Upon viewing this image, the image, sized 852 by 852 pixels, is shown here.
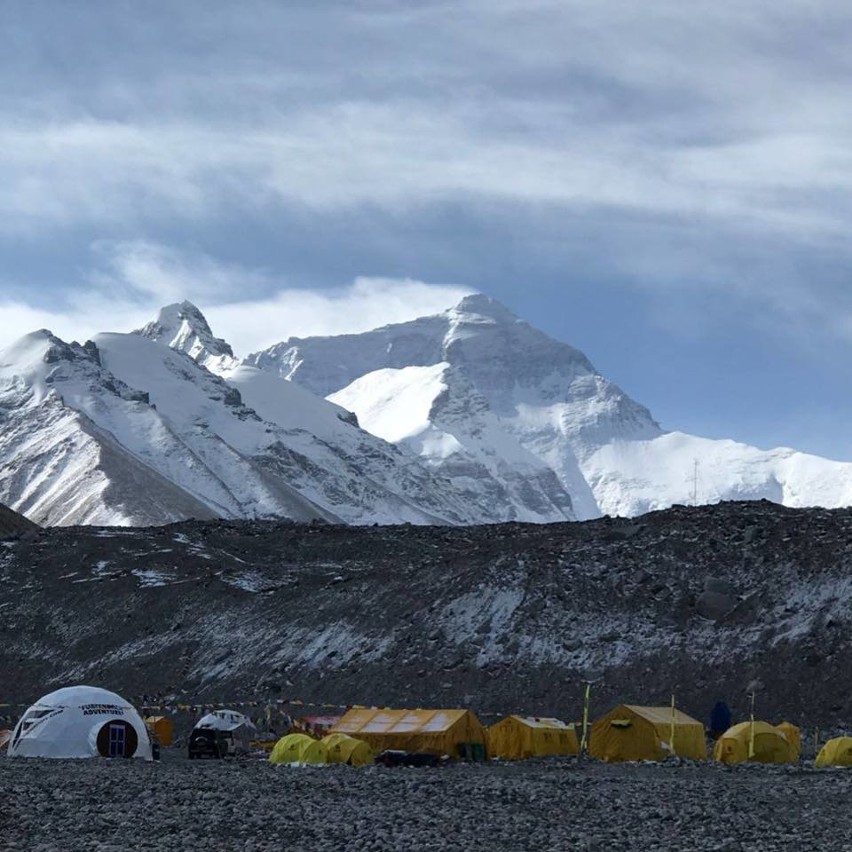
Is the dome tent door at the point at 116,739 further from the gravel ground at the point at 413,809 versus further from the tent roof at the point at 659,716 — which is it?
the tent roof at the point at 659,716

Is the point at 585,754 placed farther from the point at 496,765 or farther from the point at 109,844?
the point at 109,844

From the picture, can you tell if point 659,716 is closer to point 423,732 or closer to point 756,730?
point 756,730

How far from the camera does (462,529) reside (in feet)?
320

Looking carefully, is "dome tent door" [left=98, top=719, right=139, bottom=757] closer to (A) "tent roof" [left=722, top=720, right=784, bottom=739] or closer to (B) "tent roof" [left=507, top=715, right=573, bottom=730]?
(B) "tent roof" [left=507, top=715, right=573, bottom=730]

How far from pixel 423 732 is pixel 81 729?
36.8 feet

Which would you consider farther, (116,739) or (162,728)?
(162,728)

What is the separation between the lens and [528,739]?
5047 cm

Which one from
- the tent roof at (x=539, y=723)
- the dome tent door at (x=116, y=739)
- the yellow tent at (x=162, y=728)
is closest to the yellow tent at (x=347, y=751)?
the tent roof at (x=539, y=723)

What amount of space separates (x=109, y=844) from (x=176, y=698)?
40.0 meters

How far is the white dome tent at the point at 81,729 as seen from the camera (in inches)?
1962

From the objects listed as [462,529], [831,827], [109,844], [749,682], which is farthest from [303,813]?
[462,529]

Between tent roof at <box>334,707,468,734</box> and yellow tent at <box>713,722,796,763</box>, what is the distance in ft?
28.3

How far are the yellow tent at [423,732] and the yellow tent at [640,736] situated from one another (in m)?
4.01

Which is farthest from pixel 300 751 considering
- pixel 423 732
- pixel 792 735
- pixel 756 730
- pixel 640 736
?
pixel 792 735
